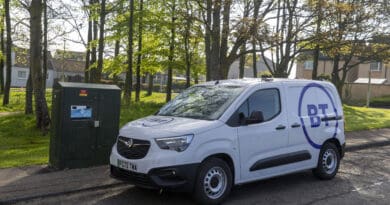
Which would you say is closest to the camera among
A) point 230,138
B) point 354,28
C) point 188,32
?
point 230,138

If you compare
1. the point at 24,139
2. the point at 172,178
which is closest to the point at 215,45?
the point at 24,139

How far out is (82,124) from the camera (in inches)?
329

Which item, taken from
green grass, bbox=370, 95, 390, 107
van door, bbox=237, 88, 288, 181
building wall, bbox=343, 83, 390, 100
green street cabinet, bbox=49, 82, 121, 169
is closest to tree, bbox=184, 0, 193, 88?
green street cabinet, bbox=49, 82, 121, 169

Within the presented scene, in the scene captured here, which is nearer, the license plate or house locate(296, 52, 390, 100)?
the license plate

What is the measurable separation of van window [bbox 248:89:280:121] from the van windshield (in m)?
0.27

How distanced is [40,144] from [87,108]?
15.3 feet

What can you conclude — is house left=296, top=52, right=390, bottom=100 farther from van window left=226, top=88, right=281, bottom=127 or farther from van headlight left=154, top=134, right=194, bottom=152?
van headlight left=154, top=134, right=194, bottom=152

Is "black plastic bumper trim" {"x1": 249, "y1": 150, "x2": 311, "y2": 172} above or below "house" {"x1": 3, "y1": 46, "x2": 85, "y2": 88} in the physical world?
below

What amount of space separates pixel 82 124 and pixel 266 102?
3.34 m

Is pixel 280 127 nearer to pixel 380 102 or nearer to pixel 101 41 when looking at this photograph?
pixel 101 41

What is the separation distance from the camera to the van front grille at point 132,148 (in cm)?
636

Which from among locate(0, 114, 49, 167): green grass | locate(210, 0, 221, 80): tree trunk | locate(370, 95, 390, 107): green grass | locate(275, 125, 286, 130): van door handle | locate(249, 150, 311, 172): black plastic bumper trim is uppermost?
locate(210, 0, 221, 80): tree trunk

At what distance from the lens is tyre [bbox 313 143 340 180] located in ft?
27.8

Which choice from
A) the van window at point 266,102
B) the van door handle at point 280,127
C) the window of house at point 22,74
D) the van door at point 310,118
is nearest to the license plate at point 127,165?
the van window at point 266,102
